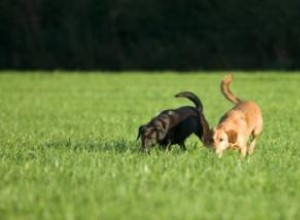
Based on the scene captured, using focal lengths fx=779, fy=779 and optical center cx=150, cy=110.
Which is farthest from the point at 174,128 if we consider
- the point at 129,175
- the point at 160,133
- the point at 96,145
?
the point at 129,175

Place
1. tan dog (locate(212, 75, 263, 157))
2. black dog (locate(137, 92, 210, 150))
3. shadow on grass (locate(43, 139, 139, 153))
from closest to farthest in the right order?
tan dog (locate(212, 75, 263, 157))
black dog (locate(137, 92, 210, 150))
shadow on grass (locate(43, 139, 139, 153))

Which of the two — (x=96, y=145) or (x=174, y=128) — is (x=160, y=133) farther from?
(x=96, y=145)

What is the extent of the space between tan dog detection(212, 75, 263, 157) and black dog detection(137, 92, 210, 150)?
20.7 inches

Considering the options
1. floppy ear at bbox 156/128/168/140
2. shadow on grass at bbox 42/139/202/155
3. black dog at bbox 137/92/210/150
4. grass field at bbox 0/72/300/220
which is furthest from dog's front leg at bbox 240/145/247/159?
floppy ear at bbox 156/128/168/140

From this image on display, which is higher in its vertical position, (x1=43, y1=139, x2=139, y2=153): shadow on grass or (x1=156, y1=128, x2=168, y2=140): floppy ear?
(x1=156, y1=128, x2=168, y2=140): floppy ear

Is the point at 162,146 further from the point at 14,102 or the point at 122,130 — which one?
the point at 14,102

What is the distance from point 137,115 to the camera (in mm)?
21109

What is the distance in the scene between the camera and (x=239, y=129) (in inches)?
419
